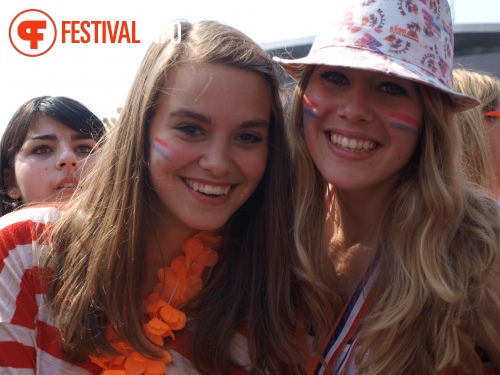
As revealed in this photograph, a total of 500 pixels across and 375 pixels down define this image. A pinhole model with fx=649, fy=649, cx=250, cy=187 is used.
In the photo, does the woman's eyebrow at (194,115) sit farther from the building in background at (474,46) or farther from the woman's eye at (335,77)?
the building in background at (474,46)

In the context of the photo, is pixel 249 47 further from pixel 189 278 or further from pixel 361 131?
pixel 189 278

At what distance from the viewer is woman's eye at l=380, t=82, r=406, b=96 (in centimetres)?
223

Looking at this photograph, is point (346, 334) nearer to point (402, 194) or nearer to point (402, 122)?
point (402, 194)

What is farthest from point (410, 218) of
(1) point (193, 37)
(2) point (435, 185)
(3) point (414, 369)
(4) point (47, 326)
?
(4) point (47, 326)

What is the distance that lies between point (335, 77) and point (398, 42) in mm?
251

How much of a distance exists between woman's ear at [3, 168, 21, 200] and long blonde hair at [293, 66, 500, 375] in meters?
1.71

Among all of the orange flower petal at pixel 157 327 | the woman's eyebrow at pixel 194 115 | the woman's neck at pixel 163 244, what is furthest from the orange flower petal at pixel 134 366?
the woman's eyebrow at pixel 194 115

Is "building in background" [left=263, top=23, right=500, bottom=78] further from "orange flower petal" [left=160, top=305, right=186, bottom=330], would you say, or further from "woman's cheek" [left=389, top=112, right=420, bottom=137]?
"orange flower petal" [left=160, top=305, right=186, bottom=330]

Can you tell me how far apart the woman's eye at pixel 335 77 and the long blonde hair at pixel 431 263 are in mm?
97

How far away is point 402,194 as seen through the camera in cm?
232

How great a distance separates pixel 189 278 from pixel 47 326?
0.53 m

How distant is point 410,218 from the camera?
7.39 feet

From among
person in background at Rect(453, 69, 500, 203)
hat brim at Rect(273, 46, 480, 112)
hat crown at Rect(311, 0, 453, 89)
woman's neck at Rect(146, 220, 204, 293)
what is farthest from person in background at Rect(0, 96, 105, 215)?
person in background at Rect(453, 69, 500, 203)

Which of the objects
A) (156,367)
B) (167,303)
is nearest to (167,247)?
(167,303)
